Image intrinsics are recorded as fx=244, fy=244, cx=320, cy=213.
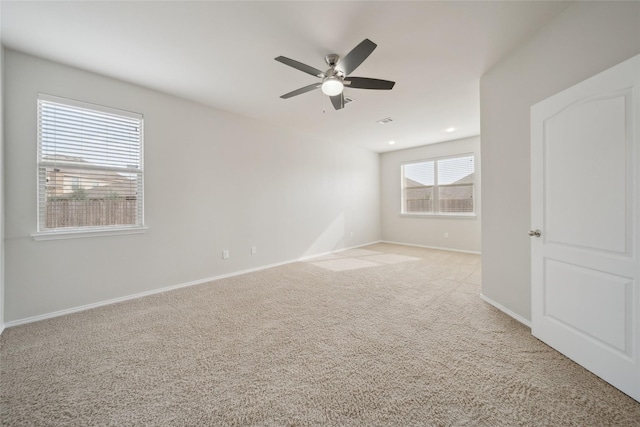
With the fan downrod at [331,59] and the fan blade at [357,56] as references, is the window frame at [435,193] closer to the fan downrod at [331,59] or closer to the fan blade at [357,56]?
the fan downrod at [331,59]

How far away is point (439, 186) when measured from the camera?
6184 millimetres

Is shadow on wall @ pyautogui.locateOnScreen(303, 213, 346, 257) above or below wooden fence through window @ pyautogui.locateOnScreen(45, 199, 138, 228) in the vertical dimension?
below

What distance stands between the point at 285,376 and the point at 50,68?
375 centimetres

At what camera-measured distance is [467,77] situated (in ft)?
9.64

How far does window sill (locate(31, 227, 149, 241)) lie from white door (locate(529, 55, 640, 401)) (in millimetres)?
4246

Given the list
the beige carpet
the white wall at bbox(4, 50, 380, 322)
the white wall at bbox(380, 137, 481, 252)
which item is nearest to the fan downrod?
the white wall at bbox(4, 50, 380, 322)

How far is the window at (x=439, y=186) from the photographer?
574 cm

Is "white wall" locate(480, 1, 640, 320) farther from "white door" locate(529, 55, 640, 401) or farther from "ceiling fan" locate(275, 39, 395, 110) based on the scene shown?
"ceiling fan" locate(275, 39, 395, 110)

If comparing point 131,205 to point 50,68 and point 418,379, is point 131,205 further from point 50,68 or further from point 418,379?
point 418,379

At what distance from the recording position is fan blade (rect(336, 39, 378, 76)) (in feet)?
5.96

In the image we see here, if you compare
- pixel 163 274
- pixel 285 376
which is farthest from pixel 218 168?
pixel 285 376

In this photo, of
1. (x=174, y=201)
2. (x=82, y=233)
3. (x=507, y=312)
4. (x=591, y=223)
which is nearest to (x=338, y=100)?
(x=591, y=223)

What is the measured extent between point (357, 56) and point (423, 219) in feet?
17.3

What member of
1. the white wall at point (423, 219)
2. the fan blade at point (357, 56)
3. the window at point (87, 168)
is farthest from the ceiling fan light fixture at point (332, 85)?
the white wall at point (423, 219)
